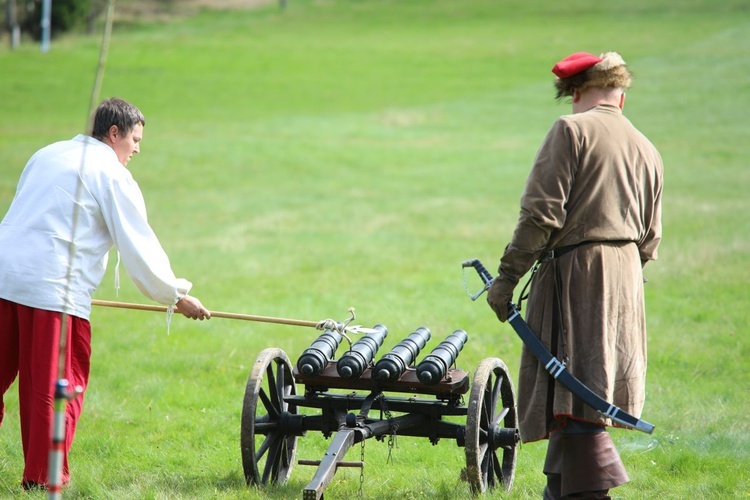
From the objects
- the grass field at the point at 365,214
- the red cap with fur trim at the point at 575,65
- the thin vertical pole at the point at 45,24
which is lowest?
the grass field at the point at 365,214

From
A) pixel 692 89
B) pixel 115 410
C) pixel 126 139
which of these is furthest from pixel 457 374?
pixel 692 89

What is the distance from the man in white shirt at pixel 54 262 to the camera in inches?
185

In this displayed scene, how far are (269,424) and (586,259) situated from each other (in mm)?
2092

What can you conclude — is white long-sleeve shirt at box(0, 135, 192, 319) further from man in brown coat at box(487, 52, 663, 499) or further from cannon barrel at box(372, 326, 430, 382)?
man in brown coat at box(487, 52, 663, 499)

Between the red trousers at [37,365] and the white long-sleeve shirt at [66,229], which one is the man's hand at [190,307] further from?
the red trousers at [37,365]

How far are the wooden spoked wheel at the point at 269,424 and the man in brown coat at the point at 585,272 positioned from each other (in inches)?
55.5

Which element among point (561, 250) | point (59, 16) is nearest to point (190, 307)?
point (561, 250)

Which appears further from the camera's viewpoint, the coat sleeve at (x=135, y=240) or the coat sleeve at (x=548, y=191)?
the coat sleeve at (x=135, y=240)

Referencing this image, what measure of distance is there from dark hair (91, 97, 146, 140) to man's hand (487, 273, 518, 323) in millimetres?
2100

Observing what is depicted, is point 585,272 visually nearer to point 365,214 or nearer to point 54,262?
point 54,262

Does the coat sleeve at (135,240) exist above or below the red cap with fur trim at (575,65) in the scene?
below

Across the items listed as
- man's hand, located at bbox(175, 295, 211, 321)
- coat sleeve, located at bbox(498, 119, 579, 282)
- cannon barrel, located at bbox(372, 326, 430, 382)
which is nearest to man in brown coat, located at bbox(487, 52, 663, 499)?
coat sleeve, located at bbox(498, 119, 579, 282)

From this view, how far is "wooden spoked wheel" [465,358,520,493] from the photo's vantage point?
4.72 metres

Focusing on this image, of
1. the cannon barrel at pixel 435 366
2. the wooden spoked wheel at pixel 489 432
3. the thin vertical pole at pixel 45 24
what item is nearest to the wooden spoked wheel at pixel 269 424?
the cannon barrel at pixel 435 366
